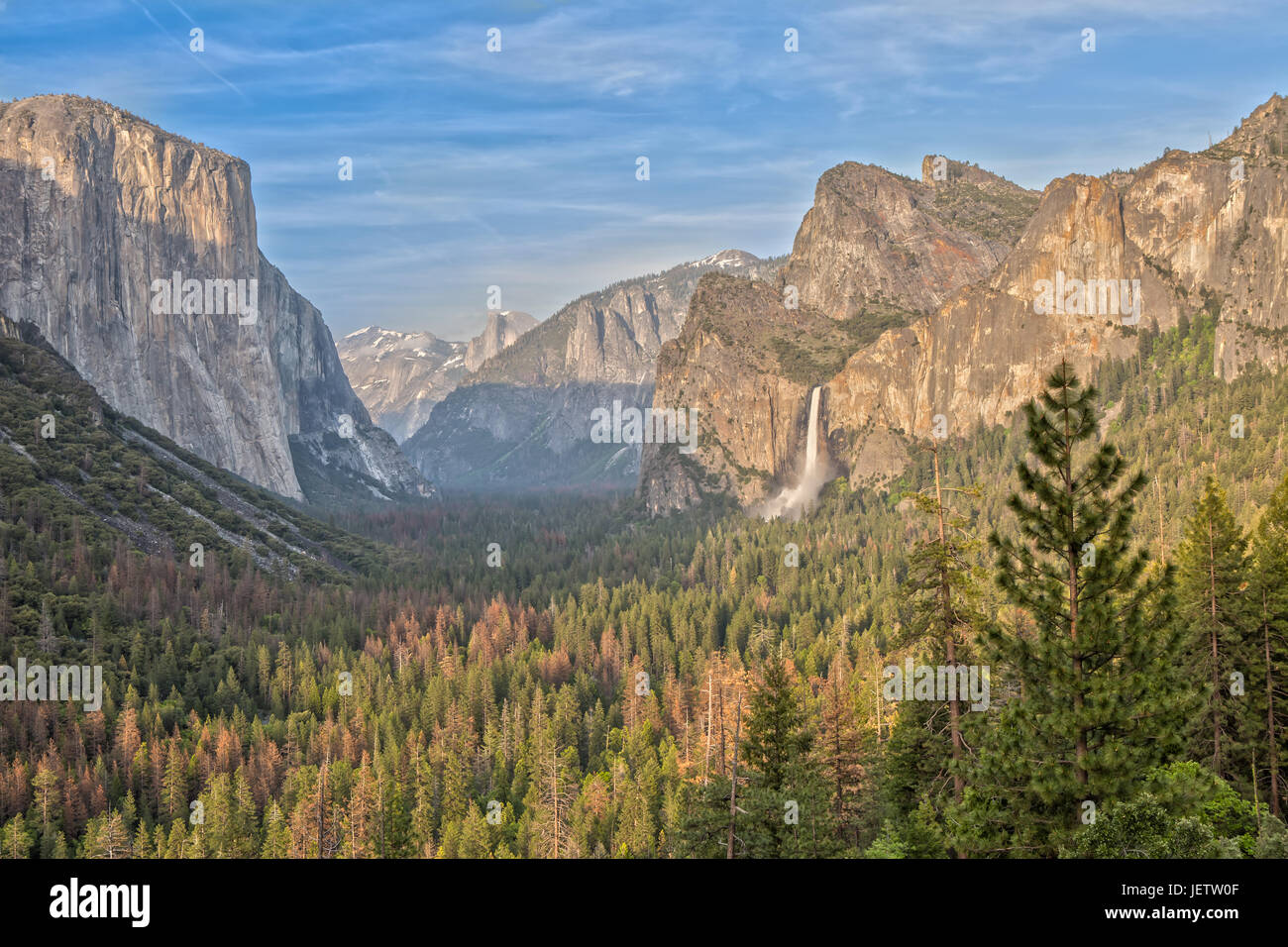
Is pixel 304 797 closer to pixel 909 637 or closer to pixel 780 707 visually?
pixel 780 707

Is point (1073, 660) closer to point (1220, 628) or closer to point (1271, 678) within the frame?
point (1220, 628)

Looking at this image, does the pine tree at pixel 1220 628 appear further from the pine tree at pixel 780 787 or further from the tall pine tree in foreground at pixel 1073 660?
the pine tree at pixel 780 787

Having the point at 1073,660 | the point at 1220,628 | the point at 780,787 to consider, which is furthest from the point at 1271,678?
the point at 780,787

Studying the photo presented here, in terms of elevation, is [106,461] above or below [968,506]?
above

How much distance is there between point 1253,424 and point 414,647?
118496 mm

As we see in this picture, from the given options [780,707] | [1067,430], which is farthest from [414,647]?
[1067,430]

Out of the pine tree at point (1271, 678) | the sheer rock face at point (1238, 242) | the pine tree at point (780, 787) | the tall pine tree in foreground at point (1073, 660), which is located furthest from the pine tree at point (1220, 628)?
the sheer rock face at point (1238, 242)

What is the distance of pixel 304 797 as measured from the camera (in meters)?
74.1

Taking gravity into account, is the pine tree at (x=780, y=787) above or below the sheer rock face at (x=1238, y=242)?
below

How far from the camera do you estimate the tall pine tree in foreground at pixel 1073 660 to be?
2505 cm

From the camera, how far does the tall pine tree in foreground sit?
82.2 feet

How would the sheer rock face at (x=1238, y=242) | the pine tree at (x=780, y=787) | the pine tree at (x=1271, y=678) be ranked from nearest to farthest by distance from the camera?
1. the pine tree at (x=780, y=787)
2. the pine tree at (x=1271, y=678)
3. the sheer rock face at (x=1238, y=242)

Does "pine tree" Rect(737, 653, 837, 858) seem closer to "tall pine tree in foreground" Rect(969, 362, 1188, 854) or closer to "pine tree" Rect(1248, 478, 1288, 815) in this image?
"tall pine tree in foreground" Rect(969, 362, 1188, 854)
